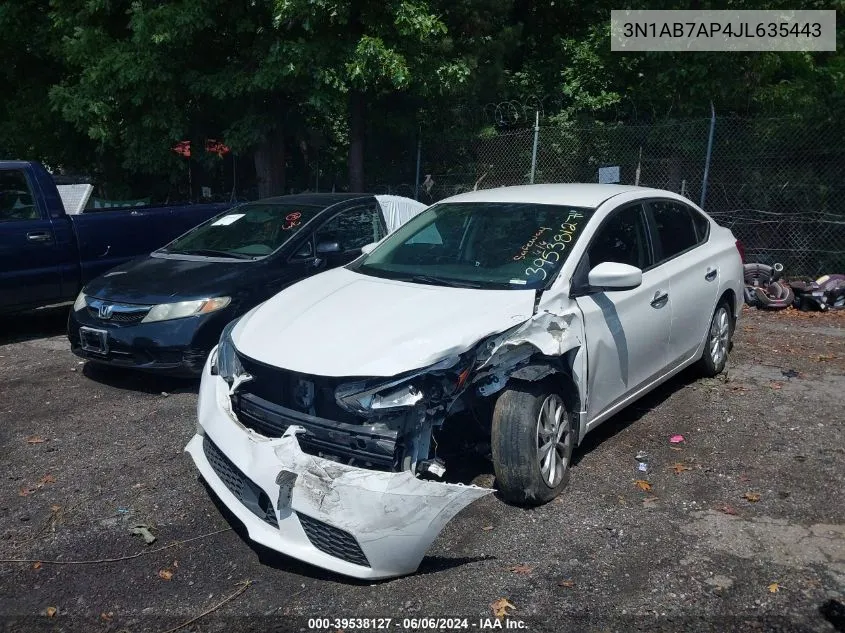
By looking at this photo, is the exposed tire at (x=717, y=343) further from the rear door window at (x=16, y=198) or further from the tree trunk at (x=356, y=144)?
the tree trunk at (x=356, y=144)

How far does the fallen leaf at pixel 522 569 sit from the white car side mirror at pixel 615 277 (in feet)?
5.36

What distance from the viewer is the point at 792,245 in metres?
10.5

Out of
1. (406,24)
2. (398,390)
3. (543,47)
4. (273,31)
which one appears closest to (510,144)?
(406,24)

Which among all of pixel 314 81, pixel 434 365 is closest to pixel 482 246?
pixel 434 365

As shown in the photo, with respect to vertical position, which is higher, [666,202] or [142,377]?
[666,202]

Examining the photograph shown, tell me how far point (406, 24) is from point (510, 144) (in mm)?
2448

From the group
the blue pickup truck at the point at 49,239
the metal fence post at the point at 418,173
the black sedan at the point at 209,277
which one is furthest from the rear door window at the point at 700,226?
the metal fence post at the point at 418,173

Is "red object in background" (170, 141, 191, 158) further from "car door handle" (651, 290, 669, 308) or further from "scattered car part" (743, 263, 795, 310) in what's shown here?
"car door handle" (651, 290, 669, 308)

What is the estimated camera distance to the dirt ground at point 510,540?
337cm

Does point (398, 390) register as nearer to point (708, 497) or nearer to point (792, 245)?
point (708, 497)

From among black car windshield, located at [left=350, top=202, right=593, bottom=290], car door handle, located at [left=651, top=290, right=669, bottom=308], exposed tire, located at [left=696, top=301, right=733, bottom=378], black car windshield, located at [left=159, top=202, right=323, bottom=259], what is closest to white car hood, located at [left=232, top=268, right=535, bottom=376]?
black car windshield, located at [left=350, top=202, right=593, bottom=290]

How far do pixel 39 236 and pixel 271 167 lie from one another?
5469 millimetres

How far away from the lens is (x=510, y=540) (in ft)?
12.9

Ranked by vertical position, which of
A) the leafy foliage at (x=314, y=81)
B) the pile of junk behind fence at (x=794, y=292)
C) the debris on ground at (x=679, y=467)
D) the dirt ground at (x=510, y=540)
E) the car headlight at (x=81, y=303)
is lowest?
the pile of junk behind fence at (x=794, y=292)
